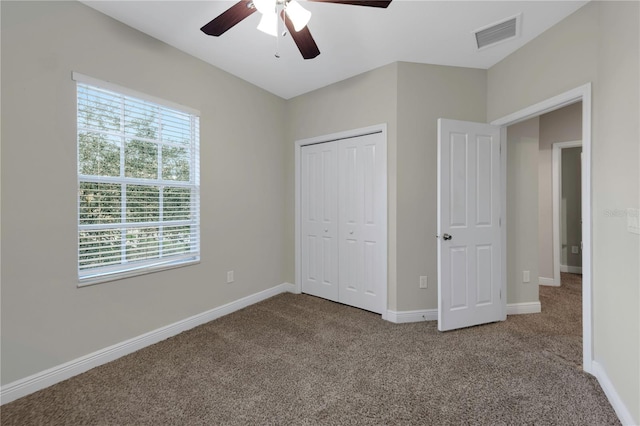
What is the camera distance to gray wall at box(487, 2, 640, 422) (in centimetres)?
149

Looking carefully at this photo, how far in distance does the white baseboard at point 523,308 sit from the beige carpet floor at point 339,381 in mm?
212

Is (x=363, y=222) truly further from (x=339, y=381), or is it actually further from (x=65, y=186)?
(x=65, y=186)

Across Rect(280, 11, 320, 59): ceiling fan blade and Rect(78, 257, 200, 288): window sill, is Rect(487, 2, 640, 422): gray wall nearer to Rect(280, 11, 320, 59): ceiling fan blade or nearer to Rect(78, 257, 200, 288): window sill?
Rect(280, 11, 320, 59): ceiling fan blade

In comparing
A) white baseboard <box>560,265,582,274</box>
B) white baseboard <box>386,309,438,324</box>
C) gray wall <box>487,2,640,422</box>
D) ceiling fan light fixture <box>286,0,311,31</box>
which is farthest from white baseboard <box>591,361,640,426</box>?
white baseboard <box>560,265,582,274</box>

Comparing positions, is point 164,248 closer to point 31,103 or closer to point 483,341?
point 31,103

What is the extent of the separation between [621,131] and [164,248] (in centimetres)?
342

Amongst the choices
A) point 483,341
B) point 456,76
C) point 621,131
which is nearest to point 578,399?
point 483,341

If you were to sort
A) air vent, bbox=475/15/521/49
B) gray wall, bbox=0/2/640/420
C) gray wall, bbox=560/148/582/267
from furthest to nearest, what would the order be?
gray wall, bbox=560/148/582/267, air vent, bbox=475/15/521/49, gray wall, bbox=0/2/640/420

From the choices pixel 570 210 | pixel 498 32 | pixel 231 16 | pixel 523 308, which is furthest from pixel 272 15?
pixel 570 210

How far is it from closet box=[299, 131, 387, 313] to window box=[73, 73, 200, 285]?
143 cm

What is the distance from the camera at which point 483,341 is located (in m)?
2.47

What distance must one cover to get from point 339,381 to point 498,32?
3.01 m

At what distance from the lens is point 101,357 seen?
2.13 m

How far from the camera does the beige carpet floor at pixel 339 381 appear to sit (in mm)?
1616
